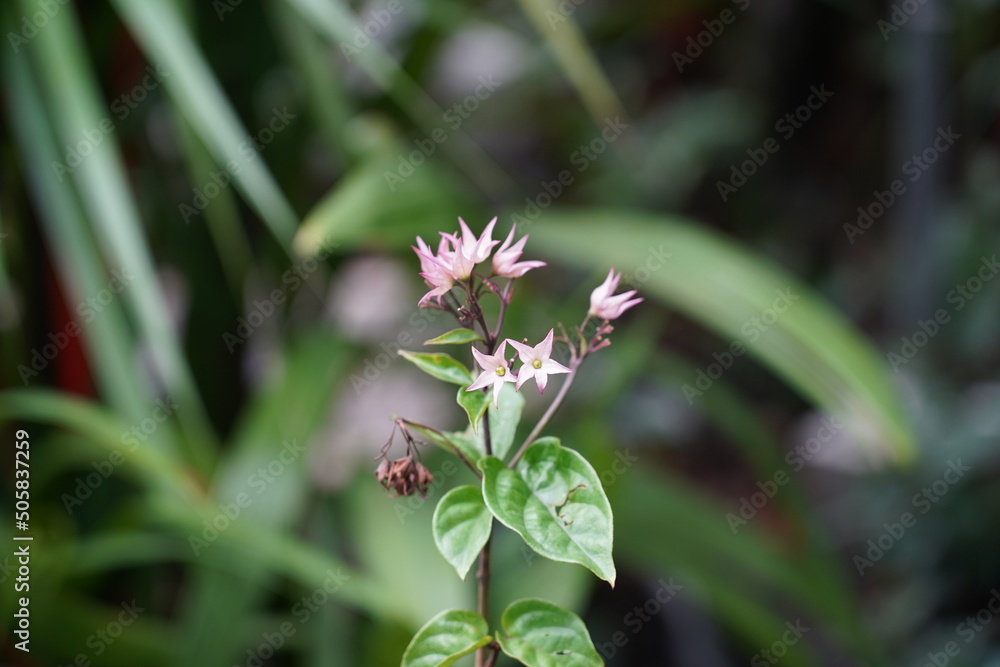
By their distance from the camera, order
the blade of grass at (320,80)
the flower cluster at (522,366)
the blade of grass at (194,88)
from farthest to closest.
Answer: the blade of grass at (320,80) → the blade of grass at (194,88) → the flower cluster at (522,366)

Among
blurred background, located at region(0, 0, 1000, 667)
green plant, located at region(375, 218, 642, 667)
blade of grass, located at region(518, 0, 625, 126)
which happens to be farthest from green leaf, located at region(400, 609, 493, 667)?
blade of grass, located at region(518, 0, 625, 126)

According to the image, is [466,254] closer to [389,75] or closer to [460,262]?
[460,262]

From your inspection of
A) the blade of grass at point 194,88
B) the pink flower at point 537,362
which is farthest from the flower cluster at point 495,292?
the blade of grass at point 194,88

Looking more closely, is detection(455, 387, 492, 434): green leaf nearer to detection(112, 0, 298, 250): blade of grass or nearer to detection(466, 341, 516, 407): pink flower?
detection(466, 341, 516, 407): pink flower

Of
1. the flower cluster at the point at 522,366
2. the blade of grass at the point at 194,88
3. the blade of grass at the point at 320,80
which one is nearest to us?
the flower cluster at the point at 522,366

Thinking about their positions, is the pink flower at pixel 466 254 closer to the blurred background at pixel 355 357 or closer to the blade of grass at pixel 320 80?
the blurred background at pixel 355 357

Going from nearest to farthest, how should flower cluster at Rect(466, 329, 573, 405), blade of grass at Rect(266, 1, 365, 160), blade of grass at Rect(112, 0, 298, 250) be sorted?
flower cluster at Rect(466, 329, 573, 405), blade of grass at Rect(112, 0, 298, 250), blade of grass at Rect(266, 1, 365, 160)

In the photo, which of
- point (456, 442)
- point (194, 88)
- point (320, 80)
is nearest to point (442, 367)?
point (456, 442)
